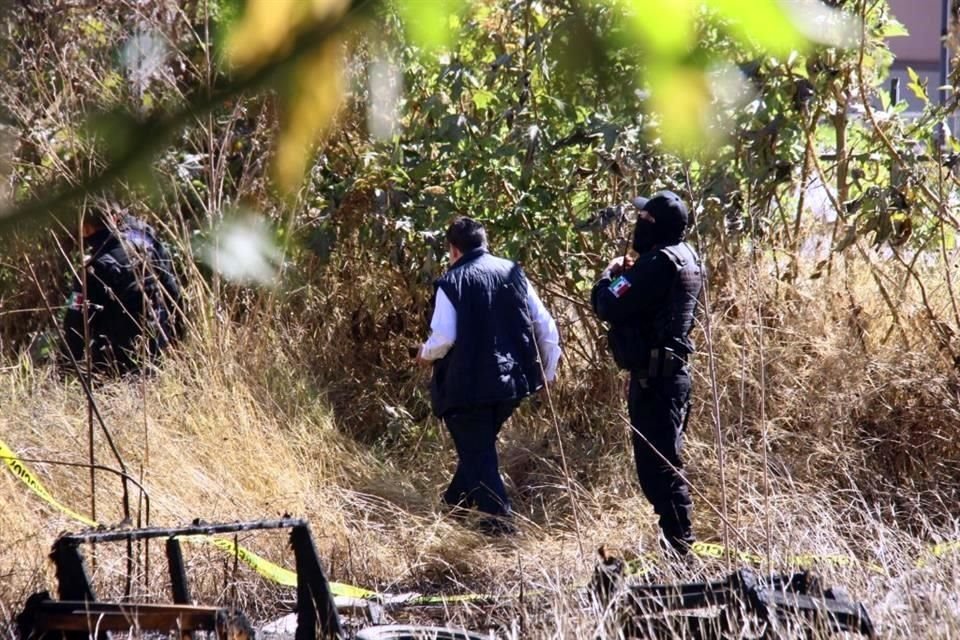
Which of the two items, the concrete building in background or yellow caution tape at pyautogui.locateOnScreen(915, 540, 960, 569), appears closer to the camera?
yellow caution tape at pyautogui.locateOnScreen(915, 540, 960, 569)

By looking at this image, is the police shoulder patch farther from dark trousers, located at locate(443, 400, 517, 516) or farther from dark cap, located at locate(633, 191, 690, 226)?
dark trousers, located at locate(443, 400, 517, 516)

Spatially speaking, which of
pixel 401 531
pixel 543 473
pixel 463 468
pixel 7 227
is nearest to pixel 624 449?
pixel 543 473

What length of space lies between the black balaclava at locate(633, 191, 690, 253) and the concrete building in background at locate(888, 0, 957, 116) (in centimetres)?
254

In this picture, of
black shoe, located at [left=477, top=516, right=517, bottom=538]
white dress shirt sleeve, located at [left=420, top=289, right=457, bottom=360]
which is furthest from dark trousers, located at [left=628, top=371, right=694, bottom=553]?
white dress shirt sleeve, located at [left=420, top=289, right=457, bottom=360]

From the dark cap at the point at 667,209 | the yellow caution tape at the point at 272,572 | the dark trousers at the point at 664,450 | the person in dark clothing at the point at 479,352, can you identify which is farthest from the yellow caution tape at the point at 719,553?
the person in dark clothing at the point at 479,352

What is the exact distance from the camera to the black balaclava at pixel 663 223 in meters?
6.04

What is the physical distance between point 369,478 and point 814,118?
308 cm

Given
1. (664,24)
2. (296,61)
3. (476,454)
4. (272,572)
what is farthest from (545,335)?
(664,24)

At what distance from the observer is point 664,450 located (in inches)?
237

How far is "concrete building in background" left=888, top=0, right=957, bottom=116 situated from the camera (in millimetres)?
8016

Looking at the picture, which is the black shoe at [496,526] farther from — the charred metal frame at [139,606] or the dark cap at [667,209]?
the charred metal frame at [139,606]

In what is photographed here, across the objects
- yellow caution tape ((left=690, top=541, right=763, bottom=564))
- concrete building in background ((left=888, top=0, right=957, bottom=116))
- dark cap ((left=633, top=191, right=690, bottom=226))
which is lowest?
yellow caution tape ((left=690, top=541, right=763, bottom=564))

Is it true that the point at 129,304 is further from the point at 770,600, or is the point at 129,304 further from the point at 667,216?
the point at 770,600

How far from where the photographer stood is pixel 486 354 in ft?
22.9
